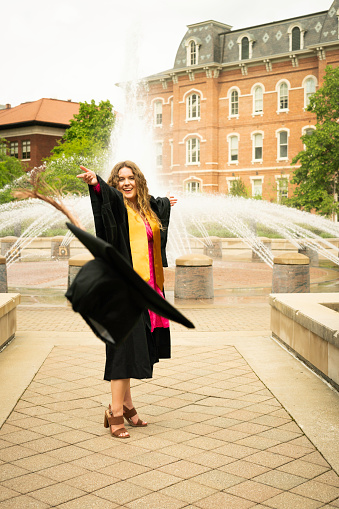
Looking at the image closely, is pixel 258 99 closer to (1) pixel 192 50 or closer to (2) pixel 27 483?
(1) pixel 192 50

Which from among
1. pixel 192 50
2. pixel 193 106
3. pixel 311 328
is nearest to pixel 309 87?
pixel 193 106

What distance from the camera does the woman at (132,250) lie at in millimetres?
4320

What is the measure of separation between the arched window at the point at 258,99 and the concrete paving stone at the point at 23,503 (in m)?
48.6

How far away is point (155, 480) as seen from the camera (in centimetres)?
358

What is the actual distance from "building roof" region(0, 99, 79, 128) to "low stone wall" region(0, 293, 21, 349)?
2349 inches

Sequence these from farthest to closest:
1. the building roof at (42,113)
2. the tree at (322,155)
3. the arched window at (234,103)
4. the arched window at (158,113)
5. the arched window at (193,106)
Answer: the building roof at (42,113) → the arched window at (158,113) → the arched window at (193,106) → the arched window at (234,103) → the tree at (322,155)

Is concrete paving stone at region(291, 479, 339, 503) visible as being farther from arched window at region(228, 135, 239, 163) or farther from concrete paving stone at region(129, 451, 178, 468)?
arched window at region(228, 135, 239, 163)

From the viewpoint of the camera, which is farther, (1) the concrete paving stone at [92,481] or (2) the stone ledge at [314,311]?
(2) the stone ledge at [314,311]

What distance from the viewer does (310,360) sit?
6.24m

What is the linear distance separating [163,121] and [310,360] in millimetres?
50491

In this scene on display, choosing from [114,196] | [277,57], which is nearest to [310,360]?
[114,196]

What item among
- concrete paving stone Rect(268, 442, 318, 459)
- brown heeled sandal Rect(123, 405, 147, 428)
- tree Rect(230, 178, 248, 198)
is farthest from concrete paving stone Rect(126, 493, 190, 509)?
tree Rect(230, 178, 248, 198)

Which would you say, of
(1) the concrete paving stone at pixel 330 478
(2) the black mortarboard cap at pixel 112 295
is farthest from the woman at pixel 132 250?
(2) the black mortarboard cap at pixel 112 295

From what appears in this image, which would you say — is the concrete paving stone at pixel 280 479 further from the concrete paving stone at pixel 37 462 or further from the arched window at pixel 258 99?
the arched window at pixel 258 99
